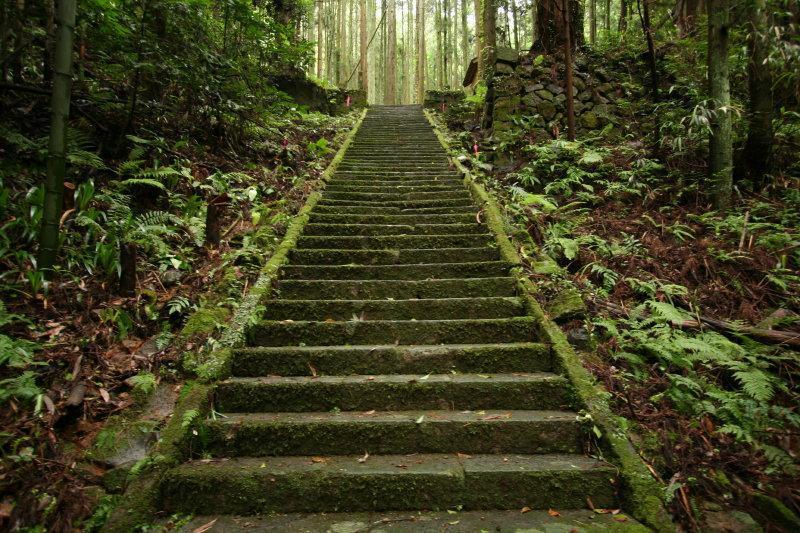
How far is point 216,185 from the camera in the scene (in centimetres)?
550

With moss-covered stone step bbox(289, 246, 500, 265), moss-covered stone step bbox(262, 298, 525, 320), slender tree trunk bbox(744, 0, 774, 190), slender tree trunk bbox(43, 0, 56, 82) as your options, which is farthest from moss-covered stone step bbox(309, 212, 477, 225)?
slender tree trunk bbox(744, 0, 774, 190)

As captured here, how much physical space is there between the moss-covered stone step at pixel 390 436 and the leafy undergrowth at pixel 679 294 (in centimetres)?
59

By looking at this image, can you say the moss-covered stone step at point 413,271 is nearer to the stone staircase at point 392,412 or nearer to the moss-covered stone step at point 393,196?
the stone staircase at point 392,412

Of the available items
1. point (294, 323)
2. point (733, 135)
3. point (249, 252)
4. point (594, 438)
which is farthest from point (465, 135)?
point (594, 438)

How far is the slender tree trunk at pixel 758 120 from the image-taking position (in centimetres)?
548

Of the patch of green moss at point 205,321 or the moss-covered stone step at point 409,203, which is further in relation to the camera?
the moss-covered stone step at point 409,203

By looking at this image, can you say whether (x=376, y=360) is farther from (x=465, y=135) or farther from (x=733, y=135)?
(x=465, y=135)

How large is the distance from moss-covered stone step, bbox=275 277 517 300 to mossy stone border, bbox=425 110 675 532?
0.91 feet

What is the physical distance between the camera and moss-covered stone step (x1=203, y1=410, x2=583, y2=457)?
268cm

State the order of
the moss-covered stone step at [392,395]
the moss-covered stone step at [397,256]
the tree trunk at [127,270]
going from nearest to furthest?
the moss-covered stone step at [392,395]
the tree trunk at [127,270]
the moss-covered stone step at [397,256]

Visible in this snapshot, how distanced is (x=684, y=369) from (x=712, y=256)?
2258mm

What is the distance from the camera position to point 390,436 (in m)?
2.71

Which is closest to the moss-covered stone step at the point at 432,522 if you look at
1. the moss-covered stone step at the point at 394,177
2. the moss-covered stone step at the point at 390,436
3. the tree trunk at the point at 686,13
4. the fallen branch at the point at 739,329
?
the moss-covered stone step at the point at 390,436

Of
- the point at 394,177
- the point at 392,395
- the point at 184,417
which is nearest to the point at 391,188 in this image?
the point at 394,177
